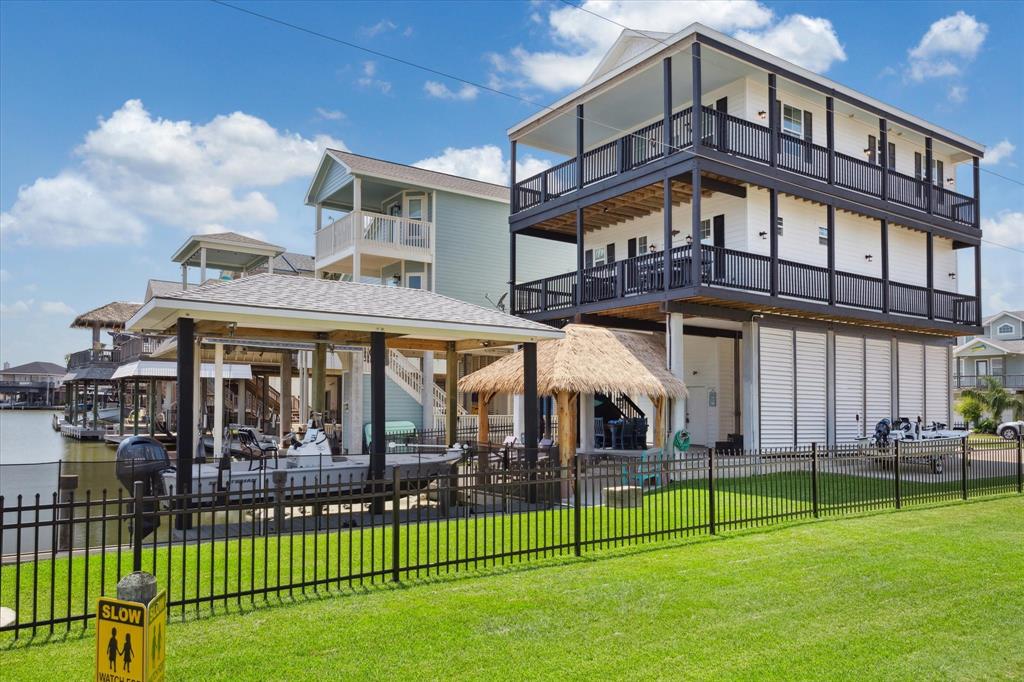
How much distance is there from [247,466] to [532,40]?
9931 millimetres

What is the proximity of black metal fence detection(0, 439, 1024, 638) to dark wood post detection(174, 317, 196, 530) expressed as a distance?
43 cm

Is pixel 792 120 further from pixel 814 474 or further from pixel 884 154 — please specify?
pixel 814 474

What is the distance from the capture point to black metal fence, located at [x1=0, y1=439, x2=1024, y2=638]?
731cm

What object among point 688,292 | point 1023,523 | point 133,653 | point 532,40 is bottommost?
point 1023,523

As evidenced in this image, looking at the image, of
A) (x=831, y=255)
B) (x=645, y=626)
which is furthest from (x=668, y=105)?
(x=645, y=626)

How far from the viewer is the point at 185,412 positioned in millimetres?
11812

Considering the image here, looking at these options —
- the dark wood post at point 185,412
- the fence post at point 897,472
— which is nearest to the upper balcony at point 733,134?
the fence post at point 897,472

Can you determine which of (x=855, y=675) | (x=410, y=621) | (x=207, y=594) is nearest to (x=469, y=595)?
(x=410, y=621)

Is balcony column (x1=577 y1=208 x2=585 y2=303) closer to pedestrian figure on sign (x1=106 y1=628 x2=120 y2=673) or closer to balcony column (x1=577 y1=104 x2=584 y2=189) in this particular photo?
balcony column (x1=577 y1=104 x2=584 y2=189)

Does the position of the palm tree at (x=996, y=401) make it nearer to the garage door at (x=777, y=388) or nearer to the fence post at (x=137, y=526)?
→ the garage door at (x=777, y=388)

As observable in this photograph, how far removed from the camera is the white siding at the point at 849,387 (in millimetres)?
24359

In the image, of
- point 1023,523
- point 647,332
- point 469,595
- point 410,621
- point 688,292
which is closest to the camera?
point 410,621

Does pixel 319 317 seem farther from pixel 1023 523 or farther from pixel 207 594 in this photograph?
pixel 1023 523

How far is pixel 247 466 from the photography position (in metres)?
15.5
